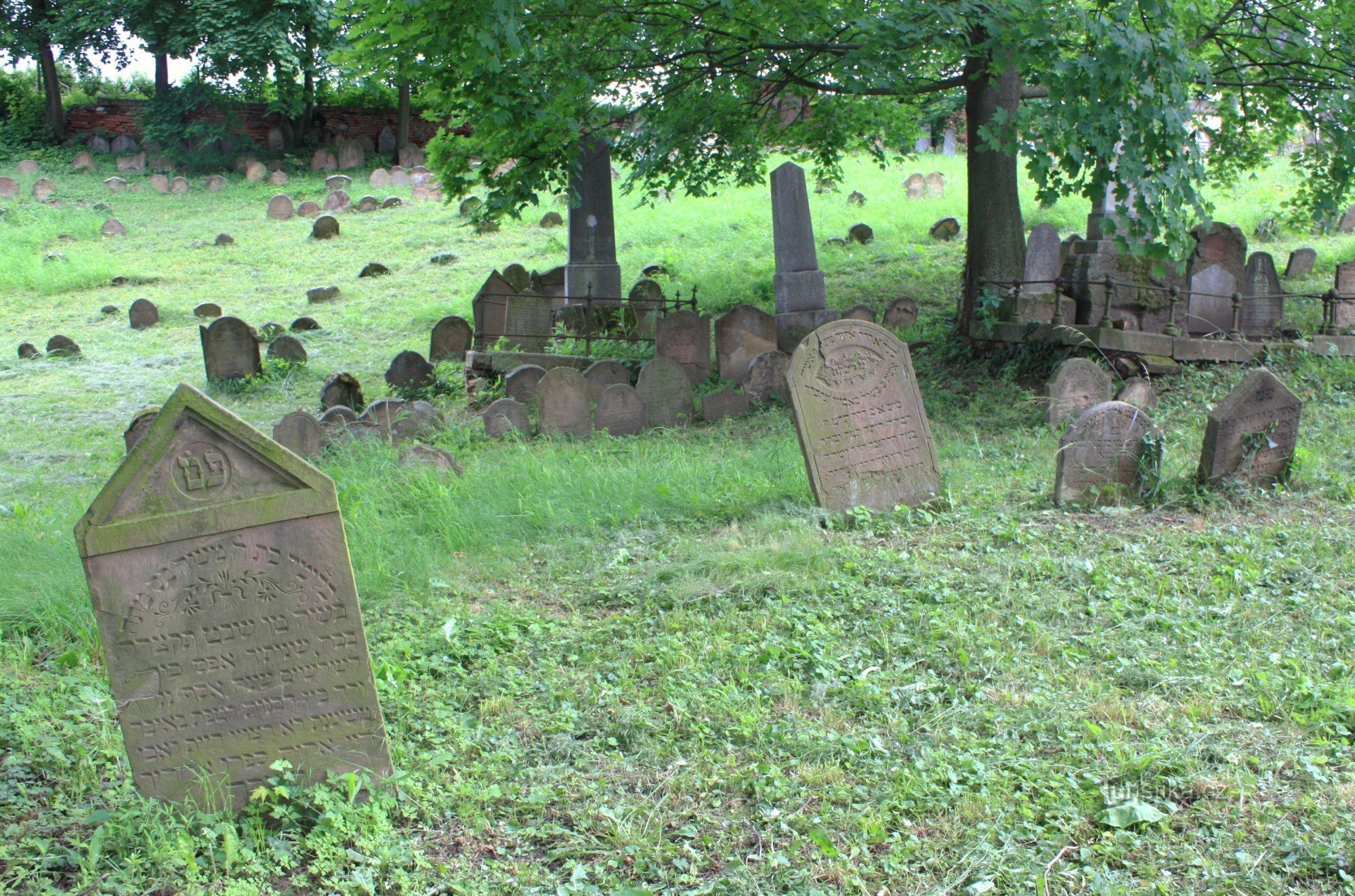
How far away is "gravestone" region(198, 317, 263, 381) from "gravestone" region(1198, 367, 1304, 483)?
9.76 m

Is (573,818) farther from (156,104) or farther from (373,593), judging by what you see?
(156,104)

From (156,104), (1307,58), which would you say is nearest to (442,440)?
(1307,58)

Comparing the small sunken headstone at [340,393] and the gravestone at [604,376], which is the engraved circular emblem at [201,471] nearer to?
the gravestone at [604,376]

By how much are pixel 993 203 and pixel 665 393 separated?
408 centimetres

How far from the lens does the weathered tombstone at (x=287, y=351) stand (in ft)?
40.1

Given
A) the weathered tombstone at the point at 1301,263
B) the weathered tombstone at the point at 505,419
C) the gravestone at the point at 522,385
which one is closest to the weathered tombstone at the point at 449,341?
the gravestone at the point at 522,385

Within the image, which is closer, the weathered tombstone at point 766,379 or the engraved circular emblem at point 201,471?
the engraved circular emblem at point 201,471

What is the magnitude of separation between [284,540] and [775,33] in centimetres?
808

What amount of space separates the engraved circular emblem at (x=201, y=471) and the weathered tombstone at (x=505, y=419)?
5.60m

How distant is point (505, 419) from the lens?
29.1 ft

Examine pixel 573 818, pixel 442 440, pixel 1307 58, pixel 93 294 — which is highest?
pixel 1307 58

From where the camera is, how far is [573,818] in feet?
10.8

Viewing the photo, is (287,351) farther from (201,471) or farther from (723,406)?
(201,471)

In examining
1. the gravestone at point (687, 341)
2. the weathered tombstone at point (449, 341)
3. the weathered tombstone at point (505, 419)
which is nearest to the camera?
the weathered tombstone at point (505, 419)
